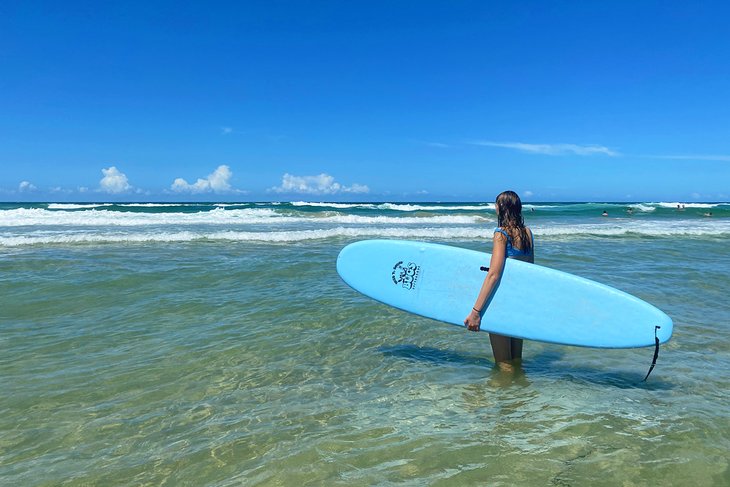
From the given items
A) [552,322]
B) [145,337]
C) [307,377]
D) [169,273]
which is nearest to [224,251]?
[169,273]

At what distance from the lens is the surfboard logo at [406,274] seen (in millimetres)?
4336

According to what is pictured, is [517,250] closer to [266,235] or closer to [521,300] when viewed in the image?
[521,300]

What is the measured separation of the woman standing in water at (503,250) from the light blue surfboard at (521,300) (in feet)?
0.38

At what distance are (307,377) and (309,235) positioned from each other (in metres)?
11.8

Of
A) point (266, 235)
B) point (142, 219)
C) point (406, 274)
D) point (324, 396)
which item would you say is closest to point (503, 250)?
point (406, 274)

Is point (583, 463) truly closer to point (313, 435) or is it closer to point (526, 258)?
point (313, 435)

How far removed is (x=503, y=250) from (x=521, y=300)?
0.50 m

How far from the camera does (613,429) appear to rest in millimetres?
2836

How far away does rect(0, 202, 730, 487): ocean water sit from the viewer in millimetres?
2457

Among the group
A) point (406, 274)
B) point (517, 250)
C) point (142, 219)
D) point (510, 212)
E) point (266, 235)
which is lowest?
point (266, 235)

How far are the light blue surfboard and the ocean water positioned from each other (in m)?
0.42

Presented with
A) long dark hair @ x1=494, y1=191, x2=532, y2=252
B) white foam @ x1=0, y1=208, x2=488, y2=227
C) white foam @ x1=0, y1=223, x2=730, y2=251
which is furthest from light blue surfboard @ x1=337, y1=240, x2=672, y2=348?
white foam @ x1=0, y1=208, x2=488, y2=227

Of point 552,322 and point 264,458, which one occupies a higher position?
point 552,322

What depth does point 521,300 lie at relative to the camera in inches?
149
